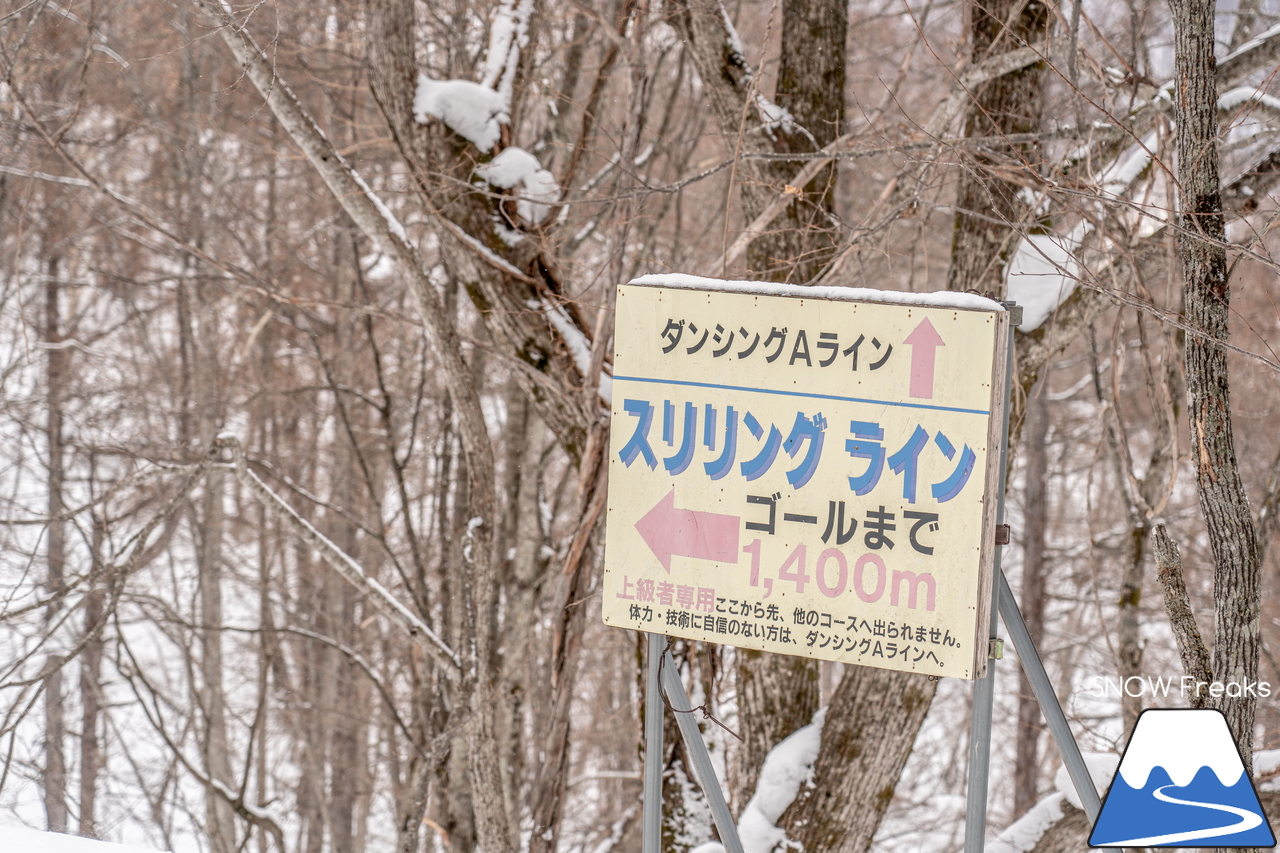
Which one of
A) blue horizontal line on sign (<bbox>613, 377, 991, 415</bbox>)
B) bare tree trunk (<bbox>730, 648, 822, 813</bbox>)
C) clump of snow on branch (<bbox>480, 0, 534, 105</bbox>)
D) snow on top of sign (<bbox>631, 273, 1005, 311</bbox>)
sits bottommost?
bare tree trunk (<bbox>730, 648, 822, 813</bbox>)

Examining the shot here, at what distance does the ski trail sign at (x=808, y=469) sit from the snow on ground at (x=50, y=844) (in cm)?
188

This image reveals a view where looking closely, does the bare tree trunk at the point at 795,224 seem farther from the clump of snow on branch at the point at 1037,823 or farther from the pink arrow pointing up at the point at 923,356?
the pink arrow pointing up at the point at 923,356

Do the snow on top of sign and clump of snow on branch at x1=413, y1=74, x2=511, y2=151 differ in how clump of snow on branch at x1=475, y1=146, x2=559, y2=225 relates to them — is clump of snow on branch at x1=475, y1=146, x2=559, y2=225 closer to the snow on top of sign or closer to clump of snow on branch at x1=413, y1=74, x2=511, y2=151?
clump of snow on branch at x1=413, y1=74, x2=511, y2=151

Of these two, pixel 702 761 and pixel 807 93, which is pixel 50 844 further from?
pixel 807 93

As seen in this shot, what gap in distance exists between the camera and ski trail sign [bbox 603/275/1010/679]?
1948mm

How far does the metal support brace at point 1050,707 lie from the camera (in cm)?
207

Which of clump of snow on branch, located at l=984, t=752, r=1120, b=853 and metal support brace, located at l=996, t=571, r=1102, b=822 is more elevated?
metal support brace, located at l=996, t=571, r=1102, b=822

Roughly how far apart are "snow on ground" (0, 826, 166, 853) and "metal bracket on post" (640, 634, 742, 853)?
1.60 meters

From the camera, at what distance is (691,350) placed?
221 centimetres

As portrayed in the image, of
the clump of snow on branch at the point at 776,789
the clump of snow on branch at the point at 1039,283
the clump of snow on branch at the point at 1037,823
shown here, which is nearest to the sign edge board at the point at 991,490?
the clump of snow on branch at the point at 1039,283

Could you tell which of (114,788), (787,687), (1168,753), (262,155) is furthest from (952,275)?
(114,788)

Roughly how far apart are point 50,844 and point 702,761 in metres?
2.09

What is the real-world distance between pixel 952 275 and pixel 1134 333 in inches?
303

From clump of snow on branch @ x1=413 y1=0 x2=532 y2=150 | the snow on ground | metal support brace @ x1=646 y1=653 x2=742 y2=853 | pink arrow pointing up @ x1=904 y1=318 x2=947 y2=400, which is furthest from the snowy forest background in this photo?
metal support brace @ x1=646 y1=653 x2=742 y2=853
